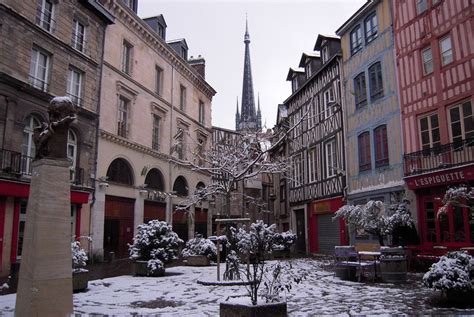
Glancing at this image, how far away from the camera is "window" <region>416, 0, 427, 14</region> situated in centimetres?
1324

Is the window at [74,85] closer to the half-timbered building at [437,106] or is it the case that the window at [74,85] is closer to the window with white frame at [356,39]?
the window with white frame at [356,39]

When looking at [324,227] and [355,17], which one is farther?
[324,227]

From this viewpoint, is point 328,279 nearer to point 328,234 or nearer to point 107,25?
point 328,234

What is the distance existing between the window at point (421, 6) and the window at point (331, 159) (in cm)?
681

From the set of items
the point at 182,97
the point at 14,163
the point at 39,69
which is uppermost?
the point at 182,97

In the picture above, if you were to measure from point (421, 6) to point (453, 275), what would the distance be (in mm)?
10181

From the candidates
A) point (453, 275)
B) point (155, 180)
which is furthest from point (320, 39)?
point (453, 275)

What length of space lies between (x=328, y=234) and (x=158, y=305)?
1404cm

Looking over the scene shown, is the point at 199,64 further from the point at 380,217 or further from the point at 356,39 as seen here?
the point at 380,217

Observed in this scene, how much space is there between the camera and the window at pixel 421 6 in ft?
43.4

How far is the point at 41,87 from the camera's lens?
13836mm

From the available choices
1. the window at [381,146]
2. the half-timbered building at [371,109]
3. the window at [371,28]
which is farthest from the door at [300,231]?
the window at [371,28]

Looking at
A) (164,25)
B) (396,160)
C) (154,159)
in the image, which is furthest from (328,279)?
(164,25)

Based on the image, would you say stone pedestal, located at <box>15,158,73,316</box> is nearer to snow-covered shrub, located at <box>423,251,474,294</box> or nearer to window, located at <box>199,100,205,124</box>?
snow-covered shrub, located at <box>423,251,474,294</box>
